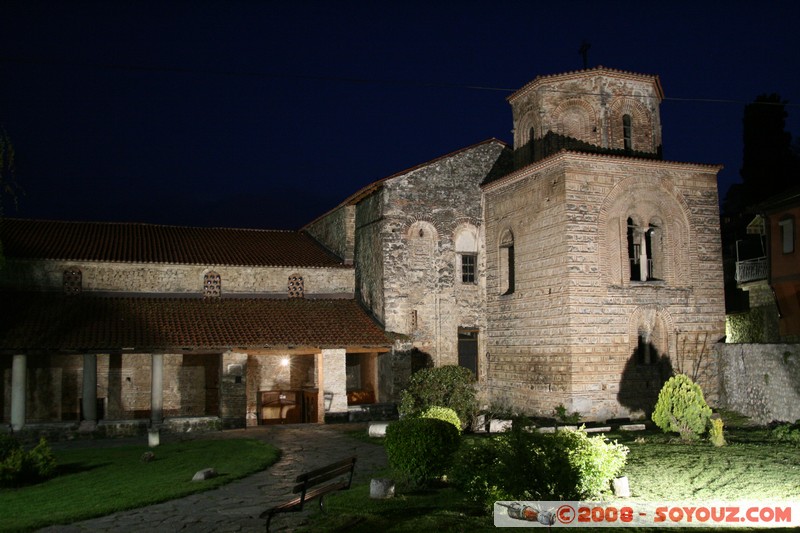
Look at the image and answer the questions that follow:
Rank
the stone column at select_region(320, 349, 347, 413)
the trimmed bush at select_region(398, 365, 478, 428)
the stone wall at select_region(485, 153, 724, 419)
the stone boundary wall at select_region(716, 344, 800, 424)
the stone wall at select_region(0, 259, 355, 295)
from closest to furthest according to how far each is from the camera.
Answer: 1. the trimmed bush at select_region(398, 365, 478, 428)
2. the stone boundary wall at select_region(716, 344, 800, 424)
3. the stone wall at select_region(485, 153, 724, 419)
4. the stone column at select_region(320, 349, 347, 413)
5. the stone wall at select_region(0, 259, 355, 295)

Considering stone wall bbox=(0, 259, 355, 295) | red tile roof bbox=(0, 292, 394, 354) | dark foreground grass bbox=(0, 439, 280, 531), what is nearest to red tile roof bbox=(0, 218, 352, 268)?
stone wall bbox=(0, 259, 355, 295)

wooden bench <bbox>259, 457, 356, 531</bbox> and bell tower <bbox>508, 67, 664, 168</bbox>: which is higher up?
bell tower <bbox>508, 67, 664, 168</bbox>

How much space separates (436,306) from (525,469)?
13.8 m

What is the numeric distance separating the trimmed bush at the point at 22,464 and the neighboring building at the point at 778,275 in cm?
2061

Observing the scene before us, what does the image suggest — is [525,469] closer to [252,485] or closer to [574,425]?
[252,485]

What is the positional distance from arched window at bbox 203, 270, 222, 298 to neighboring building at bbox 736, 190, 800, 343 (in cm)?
1773

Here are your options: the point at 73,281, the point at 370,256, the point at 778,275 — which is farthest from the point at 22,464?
the point at 778,275

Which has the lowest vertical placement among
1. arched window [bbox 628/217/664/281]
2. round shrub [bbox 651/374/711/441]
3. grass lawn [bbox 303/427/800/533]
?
grass lawn [bbox 303/427/800/533]

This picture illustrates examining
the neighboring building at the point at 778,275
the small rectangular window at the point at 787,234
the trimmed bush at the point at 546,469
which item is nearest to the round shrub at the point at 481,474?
the trimmed bush at the point at 546,469

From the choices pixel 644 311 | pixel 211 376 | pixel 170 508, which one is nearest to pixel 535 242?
pixel 644 311

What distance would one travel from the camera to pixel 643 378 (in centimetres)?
1889

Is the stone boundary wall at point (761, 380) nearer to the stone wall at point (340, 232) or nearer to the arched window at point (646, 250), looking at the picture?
the arched window at point (646, 250)

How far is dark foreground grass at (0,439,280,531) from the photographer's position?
973 cm

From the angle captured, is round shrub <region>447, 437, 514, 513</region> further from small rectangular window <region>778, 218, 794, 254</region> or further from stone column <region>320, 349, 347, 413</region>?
small rectangular window <region>778, 218, 794, 254</region>
